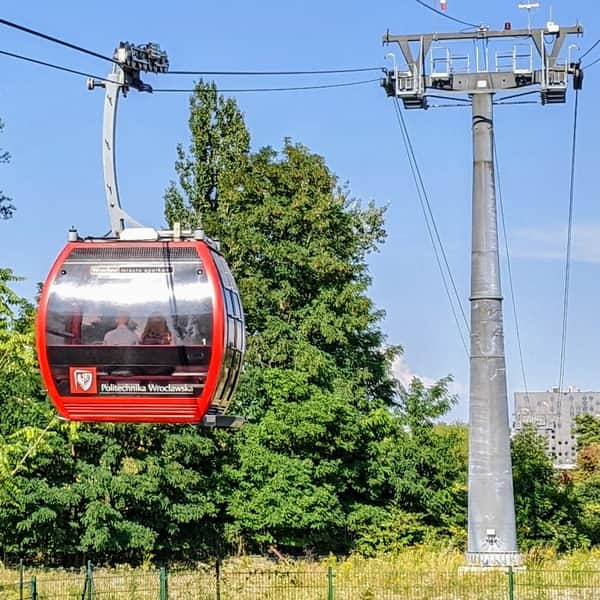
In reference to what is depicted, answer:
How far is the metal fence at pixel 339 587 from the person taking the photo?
2555 centimetres

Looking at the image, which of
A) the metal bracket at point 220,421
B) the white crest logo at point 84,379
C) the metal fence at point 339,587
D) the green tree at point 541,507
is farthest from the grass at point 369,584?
the white crest logo at point 84,379

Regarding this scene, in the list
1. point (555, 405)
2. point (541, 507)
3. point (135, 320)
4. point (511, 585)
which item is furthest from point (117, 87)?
point (555, 405)

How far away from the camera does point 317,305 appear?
41344 millimetres

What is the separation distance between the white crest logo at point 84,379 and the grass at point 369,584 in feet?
45.2

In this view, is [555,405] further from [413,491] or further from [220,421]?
[220,421]

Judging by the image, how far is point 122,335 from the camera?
42.5 ft

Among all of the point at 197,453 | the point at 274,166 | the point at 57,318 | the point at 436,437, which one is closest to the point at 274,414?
the point at 197,453

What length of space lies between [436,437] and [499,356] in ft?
40.5

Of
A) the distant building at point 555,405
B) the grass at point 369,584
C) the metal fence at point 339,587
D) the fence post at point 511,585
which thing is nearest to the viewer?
the fence post at point 511,585

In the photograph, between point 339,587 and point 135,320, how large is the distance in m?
15.4

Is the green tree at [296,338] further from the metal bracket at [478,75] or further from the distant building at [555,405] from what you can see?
the distant building at [555,405]

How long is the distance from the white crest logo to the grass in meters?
13.8

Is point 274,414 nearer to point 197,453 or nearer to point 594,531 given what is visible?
point 197,453

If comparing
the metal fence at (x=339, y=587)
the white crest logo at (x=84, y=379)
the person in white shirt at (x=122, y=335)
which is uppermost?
the person in white shirt at (x=122, y=335)
